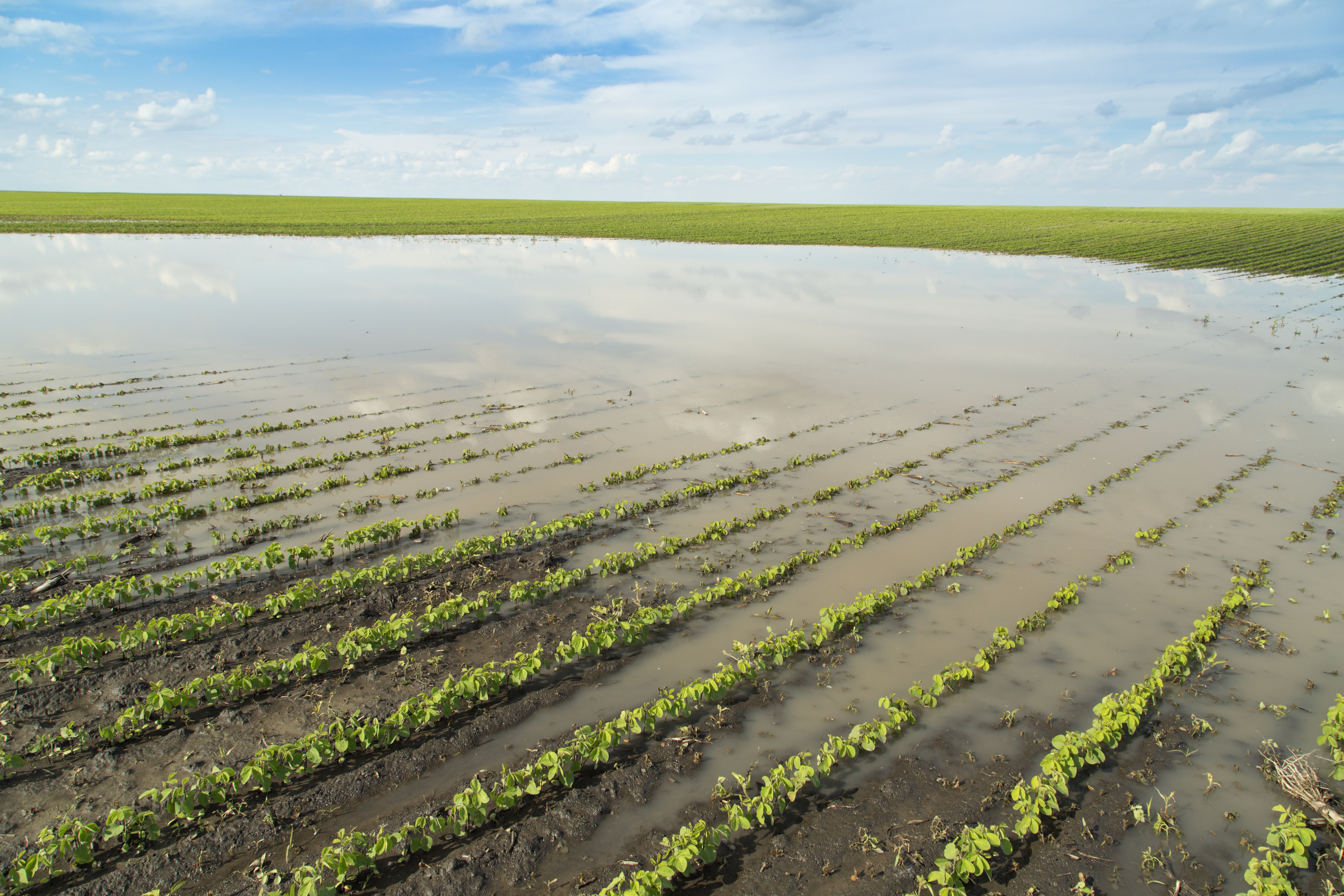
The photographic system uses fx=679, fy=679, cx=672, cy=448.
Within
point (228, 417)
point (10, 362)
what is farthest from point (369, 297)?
point (228, 417)

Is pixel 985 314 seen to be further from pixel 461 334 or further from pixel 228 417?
pixel 228 417

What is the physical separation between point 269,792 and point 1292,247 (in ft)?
226

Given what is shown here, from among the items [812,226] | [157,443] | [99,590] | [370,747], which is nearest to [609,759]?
[370,747]

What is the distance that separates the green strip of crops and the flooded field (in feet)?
127

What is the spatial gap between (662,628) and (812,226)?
7373 centimetres

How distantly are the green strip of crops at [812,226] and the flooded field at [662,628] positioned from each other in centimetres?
3863

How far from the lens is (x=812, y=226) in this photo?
7425 centimetres

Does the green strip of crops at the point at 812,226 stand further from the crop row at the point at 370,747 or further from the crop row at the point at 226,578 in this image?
the crop row at the point at 370,747

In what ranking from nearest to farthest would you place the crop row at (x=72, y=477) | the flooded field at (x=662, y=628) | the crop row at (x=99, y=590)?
the flooded field at (x=662, y=628) → the crop row at (x=99, y=590) → the crop row at (x=72, y=477)

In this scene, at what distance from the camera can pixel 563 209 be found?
114750 millimetres

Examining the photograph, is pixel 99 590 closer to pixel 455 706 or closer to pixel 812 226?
pixel 455 706

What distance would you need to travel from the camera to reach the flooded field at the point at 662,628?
4535mm

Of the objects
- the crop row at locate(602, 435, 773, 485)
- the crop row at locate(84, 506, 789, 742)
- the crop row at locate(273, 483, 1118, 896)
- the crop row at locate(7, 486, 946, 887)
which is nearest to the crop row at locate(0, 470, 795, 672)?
the crop row at locate(84, 506, 789, 742)

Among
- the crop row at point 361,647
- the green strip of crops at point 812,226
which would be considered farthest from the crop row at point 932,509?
the green strip of crops at point 812,226
